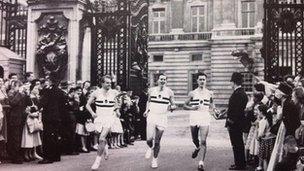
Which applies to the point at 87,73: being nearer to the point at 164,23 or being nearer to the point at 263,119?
the point at 263,119

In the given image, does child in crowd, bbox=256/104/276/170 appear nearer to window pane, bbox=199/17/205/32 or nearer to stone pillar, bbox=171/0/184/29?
window pane, bbox=199/17/205/32

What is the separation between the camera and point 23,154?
13.0 metres

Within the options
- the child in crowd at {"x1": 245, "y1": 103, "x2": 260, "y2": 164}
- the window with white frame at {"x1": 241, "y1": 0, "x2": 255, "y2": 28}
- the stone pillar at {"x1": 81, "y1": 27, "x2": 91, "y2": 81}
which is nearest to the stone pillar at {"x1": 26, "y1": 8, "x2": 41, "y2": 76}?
the stone pillar at {"x1": 81, "y1": 27, "x2": 91, "y2": 81}

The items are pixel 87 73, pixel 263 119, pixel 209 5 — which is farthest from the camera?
pixel 209 5

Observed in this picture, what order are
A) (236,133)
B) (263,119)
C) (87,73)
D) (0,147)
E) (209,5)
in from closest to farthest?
(263,119)
(236,133)
(0,147)
(87,73)
(209,5)

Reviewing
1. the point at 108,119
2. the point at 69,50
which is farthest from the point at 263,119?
the point at 69,50

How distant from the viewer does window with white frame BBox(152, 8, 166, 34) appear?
47.8 m

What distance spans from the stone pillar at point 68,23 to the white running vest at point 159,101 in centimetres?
457

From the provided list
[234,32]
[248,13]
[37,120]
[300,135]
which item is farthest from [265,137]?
[248,13]

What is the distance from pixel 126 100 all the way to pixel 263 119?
609 cm

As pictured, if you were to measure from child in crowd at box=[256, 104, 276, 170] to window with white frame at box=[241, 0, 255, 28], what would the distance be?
3344 centimetres

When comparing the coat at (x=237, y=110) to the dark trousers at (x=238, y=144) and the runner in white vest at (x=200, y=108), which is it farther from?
the runner in white vest at (x=200, y=108)

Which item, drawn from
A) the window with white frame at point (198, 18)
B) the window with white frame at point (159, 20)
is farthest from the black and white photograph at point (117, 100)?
the window with white frame at point (159, 20)

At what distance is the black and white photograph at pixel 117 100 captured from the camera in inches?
447
